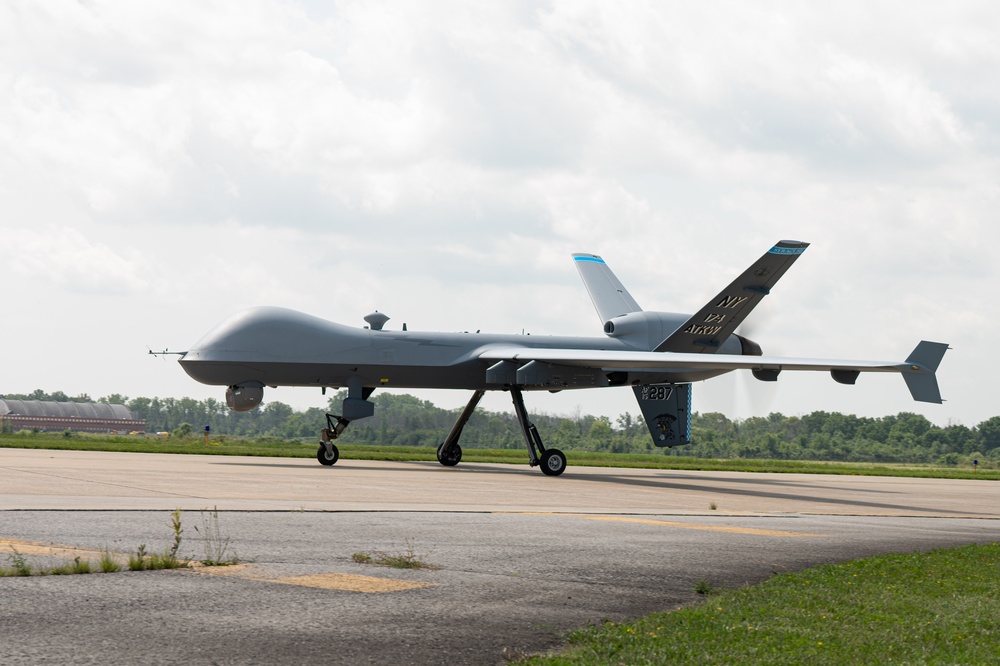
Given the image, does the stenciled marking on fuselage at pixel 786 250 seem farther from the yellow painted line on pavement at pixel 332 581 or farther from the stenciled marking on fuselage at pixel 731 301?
the yellow painted line on pavement at pixel 332 581

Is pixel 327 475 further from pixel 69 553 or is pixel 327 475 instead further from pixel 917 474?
pixel 917 474

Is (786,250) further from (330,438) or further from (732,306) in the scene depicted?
(330,438)

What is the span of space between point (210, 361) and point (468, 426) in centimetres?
949

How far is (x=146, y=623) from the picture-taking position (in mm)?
5957

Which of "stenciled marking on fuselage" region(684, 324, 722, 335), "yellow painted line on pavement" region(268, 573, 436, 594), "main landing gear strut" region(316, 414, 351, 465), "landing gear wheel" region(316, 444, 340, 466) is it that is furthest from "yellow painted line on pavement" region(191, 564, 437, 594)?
"stenciled marking on fuselage" region(684, 324, 722, 335)

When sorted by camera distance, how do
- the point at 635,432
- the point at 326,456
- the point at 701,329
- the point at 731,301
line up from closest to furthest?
the point at 326,456 < the point at 731,301 < the point at 701,329 < the point at 635,432

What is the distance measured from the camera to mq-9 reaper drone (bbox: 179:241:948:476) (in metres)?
28.0

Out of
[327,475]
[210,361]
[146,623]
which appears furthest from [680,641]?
[210,361]

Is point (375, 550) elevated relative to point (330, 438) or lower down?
lower down

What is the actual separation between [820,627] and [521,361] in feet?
78.7

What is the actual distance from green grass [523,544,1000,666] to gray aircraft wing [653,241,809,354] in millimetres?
22913

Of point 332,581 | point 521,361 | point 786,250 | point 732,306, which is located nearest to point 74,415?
point 521,361

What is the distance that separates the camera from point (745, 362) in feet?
85.9

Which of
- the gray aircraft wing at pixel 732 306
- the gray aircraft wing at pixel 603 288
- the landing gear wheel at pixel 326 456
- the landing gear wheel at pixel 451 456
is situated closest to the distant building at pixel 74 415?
the gray aircraft wing at pixel 603 288
